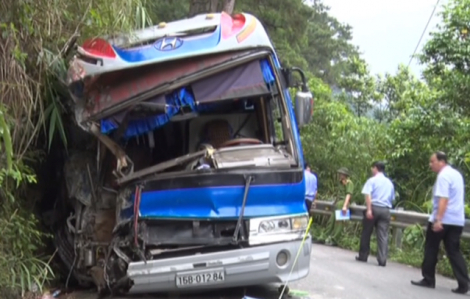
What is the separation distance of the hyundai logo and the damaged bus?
0.02m

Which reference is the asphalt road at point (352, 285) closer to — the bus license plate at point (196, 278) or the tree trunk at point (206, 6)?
the bus license plate at point (196, 278)

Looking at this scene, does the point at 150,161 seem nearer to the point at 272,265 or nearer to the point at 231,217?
the point at 231,217

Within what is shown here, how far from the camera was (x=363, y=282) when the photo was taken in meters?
8.54

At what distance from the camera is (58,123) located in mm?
7094

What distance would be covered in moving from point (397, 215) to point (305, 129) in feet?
22.3

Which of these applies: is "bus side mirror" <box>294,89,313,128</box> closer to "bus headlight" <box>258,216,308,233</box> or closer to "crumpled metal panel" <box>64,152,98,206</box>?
"bus headlight" <box>258,216,308,233</box>

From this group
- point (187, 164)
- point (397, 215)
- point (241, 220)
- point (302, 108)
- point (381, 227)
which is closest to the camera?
point (241, 220)

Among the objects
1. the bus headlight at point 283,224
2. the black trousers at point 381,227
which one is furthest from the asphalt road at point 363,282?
the bus headlight at point 283,224

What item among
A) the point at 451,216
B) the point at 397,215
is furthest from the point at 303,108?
the point at 397,215

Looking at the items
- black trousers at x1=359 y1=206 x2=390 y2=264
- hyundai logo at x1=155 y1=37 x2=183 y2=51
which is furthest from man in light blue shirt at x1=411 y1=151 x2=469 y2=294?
hyundai logo at x1=155 y1=37 x2=183 y2=51

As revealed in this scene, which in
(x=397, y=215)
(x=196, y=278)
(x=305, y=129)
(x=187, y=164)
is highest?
(x=187, y=164)

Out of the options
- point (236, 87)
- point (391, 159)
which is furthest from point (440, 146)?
point (236, 87)

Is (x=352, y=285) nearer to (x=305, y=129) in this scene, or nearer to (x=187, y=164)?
(x=187, y=164)

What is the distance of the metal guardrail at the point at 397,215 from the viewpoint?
1121 cm
